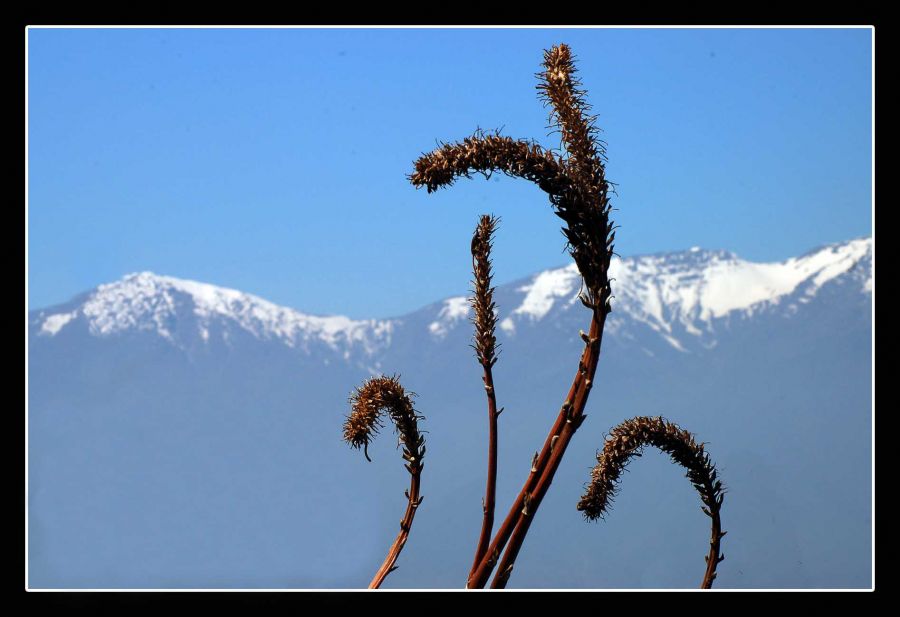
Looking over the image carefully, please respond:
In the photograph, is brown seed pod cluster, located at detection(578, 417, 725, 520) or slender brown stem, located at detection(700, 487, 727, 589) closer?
brown seed pod cluster, located at detection(578, 417, 725, 520)

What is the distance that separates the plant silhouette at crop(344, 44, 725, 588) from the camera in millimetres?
3484

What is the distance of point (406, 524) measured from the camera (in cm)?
421

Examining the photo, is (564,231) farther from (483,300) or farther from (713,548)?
(713,548)

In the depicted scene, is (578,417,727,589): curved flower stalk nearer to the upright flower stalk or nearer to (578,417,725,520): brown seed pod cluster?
(578,417,725,520): brown seed pod cluster

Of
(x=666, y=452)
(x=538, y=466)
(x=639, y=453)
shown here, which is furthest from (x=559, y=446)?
(x=666, y=452)

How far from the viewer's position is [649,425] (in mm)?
4008

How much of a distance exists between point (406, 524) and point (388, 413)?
0.44 metres

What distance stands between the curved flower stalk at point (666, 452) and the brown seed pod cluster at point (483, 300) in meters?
0.54

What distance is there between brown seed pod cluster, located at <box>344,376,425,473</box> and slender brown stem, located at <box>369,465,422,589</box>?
4 cm

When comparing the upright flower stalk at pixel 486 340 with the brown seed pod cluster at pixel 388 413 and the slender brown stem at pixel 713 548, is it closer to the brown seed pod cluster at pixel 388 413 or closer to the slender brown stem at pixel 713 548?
the brown seed pod cluster at pixel 388 413

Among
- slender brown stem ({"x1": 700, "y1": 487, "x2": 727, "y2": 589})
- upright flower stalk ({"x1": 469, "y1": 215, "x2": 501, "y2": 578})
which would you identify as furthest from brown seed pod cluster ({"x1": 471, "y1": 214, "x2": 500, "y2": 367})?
slender brown stem ({"x1": 700, "y1": 487, "x2": 727, "y2": 589})

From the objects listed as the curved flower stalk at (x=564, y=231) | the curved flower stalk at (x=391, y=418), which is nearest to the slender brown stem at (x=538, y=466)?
the curved flower stalk at (x=564, y=231)
